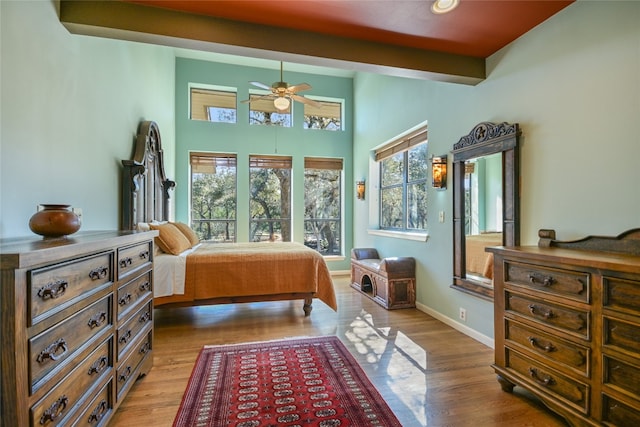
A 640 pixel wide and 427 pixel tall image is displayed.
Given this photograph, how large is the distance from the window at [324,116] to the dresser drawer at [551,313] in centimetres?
502

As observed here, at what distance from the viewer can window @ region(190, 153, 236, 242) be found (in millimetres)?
5727

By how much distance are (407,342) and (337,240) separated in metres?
3.65

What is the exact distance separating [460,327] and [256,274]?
88.8 inches

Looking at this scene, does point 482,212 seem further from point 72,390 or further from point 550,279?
point 72,390

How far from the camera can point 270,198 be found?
6043 millimetres

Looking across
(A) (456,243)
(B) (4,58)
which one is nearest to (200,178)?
(B) (4,58)

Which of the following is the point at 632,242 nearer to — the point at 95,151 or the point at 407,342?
the point at 407,342

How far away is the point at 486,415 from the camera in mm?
1800

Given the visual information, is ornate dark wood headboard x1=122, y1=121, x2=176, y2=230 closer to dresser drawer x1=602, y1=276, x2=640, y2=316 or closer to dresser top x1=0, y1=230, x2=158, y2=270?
dresser top x1=0, y1=230, x2=158, y2=270

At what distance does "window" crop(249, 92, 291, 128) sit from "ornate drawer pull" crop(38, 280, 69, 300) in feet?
16.9

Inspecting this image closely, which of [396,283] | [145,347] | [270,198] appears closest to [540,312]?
[396,283]

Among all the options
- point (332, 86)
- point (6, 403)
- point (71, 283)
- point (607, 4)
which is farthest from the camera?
point (332, 86)

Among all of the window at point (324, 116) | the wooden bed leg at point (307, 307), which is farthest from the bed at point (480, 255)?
the window at point (324, 116)

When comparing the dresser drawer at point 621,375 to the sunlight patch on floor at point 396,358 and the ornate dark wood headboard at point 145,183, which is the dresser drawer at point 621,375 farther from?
the ornate dark wood headboard at point 145,183
